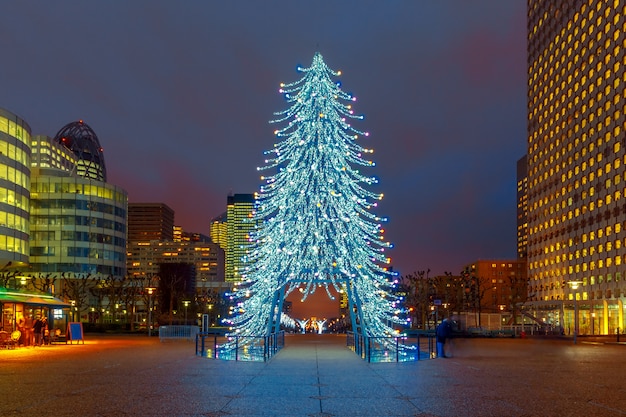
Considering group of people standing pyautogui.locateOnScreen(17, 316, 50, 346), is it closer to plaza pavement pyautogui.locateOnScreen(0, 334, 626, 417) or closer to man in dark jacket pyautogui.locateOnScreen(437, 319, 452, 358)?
plaza pavement pyautogui.locateOnScreen(0, 334, 626, 417)

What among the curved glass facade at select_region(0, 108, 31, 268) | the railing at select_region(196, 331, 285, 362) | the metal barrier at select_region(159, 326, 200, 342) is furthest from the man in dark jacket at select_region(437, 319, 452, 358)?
the curved glass facade at select_region(0, 108, 31, 268)

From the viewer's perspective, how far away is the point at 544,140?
11694cm

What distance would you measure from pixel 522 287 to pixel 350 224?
4284 inches

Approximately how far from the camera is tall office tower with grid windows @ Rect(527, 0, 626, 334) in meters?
90.0

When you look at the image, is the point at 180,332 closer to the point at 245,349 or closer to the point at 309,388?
the point at 245,349

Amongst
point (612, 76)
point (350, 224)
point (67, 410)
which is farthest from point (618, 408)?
point (612, 76)

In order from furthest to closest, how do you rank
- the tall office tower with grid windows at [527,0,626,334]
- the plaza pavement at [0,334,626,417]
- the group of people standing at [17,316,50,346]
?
the tall office tower with grid windows at [527,0,626,334]
the group of people standing at [17,316,50,346]
the plaza pavement at [0,334,626,417]

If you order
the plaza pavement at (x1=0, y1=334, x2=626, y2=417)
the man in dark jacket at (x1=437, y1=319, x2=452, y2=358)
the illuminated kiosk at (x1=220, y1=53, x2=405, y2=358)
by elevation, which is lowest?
the plaza pavement at (x1=0, y1=334, x2=626, y2=417)

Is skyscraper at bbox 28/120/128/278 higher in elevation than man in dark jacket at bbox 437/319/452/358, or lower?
higher

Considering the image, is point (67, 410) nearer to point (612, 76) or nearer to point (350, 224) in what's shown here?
point (350, 224)

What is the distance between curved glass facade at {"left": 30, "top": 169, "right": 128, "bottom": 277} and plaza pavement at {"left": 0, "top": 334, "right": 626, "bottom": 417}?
87280 mm

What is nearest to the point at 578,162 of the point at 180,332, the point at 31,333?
the point at 180,332

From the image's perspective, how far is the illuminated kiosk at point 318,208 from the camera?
29625 millimetres

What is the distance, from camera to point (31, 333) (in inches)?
1502
